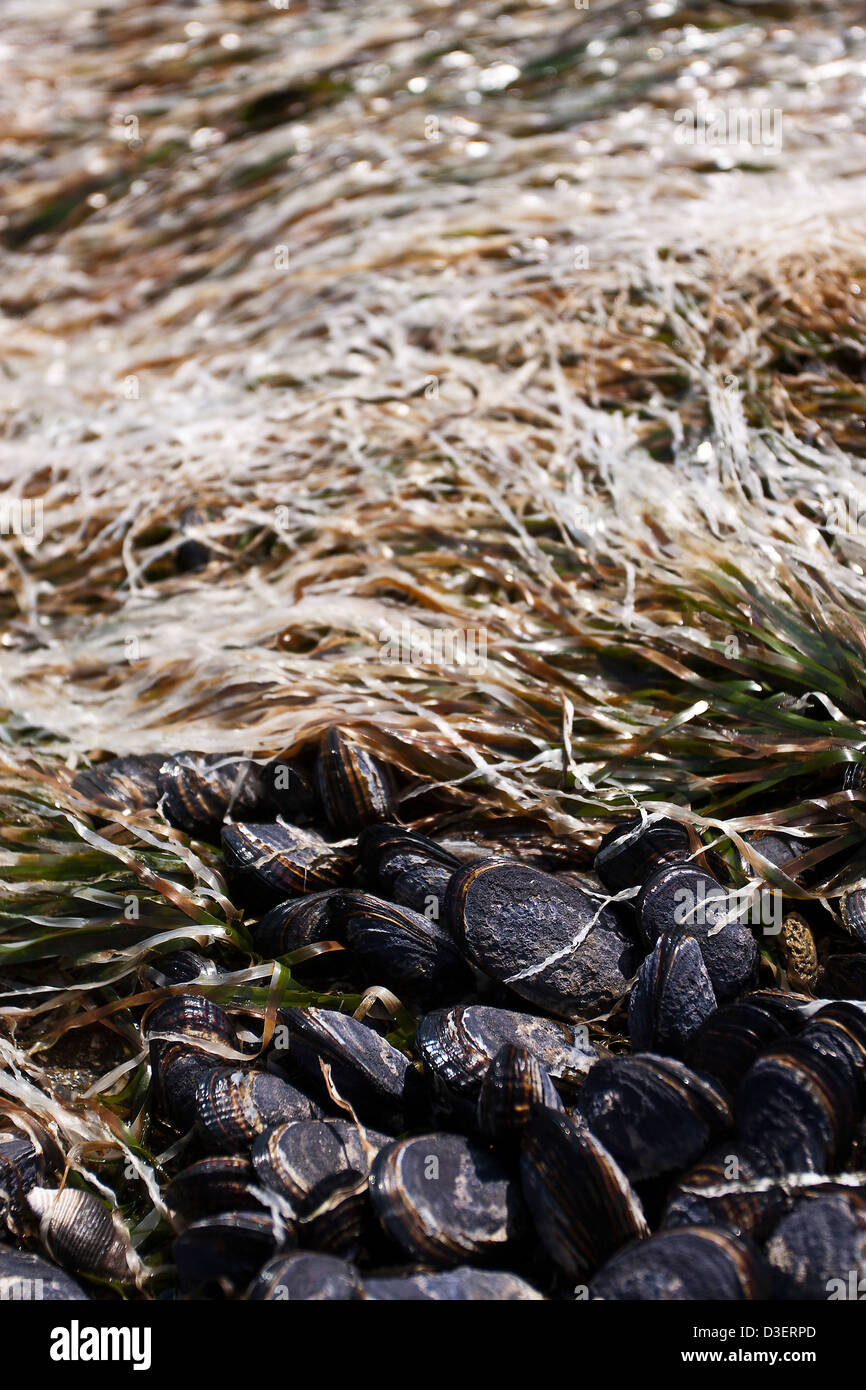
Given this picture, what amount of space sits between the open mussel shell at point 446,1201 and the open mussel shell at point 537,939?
345 mm

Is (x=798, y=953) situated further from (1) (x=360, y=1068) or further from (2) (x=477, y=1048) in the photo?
(1) (x=360, y=1068)

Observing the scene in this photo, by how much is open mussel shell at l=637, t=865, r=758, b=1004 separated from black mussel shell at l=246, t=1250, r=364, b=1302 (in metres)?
0.80

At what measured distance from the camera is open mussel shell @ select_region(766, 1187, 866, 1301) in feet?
4.59

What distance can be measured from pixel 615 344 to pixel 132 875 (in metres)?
2.68

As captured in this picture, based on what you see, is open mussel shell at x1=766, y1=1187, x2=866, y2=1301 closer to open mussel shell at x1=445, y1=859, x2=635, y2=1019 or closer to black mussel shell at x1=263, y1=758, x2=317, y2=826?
open mussel shell at x1=445, y1=859, x2=635, y2=1019

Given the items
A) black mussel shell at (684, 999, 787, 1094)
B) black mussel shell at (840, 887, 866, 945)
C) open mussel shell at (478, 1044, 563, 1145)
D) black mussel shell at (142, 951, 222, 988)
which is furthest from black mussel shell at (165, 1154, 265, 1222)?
black mussel shell at (840, 887, 866, 945)

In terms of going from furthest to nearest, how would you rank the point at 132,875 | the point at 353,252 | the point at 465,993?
the point at 353,252, the point at 132,875, the point at 465,993

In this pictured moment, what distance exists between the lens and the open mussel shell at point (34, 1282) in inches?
64.0

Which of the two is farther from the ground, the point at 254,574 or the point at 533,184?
the point at 533,184

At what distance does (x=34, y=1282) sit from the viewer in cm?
164

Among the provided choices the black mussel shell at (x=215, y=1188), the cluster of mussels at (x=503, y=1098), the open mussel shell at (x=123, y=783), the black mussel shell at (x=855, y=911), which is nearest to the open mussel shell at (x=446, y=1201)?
the cluster of mussels at (x=503, y=1098)
